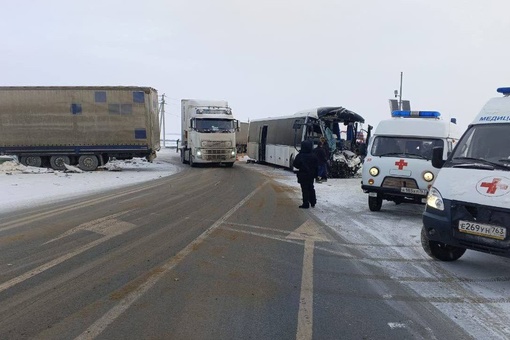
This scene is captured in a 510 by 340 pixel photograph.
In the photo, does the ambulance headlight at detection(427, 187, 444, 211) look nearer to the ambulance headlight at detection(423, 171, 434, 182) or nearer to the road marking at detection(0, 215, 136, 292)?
the ambulance headlight at detection(423, 171, 434, 182)

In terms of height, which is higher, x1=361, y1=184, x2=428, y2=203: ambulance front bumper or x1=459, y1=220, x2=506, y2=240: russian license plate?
x1=459, y1=220, x2=506, y2=240: russian license plate

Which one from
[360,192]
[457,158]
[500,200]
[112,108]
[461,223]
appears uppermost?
[112,108]

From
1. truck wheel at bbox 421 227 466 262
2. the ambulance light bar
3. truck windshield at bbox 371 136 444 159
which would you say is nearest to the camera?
truck wheel at bbox 421 227 466 262

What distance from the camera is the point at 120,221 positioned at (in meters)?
8.57

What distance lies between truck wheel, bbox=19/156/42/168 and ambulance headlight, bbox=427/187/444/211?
2050 centimetres

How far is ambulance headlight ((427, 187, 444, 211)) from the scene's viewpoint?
18.1 feet

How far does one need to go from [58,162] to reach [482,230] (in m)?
20.8

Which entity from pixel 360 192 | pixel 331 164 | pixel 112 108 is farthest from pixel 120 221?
pixel 112 108

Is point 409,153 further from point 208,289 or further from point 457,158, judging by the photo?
point 208,289

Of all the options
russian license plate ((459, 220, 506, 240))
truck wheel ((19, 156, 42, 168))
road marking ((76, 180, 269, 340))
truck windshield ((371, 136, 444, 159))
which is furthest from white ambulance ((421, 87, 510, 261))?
truck wheel ((19, 156, 42, 168))

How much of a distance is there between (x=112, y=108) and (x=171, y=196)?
11.0m

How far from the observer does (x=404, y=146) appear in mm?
10469

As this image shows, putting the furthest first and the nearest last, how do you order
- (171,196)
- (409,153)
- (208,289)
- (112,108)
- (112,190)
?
(112,108) → (112,190) → (171,196) → (409,153) → (208,289)

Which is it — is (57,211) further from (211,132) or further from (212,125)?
(212,125)
